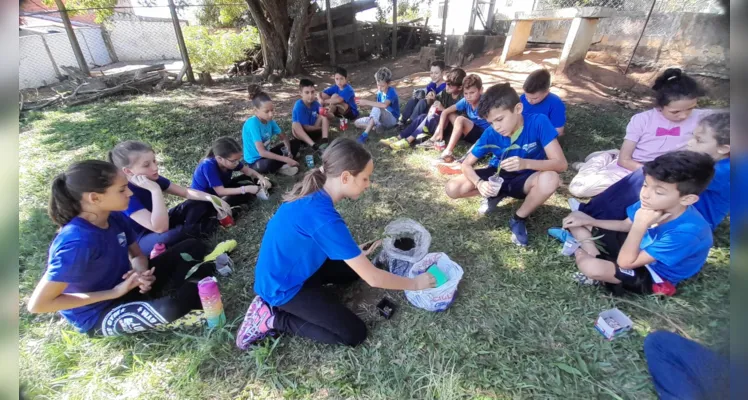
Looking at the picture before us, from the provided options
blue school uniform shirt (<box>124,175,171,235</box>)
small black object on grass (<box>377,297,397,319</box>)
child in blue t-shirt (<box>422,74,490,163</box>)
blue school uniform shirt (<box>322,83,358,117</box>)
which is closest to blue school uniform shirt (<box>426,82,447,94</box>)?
child in blue t-shirt (<box>422,74,490,163</box>)

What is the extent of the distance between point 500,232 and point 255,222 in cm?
235

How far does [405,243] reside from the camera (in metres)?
2.62

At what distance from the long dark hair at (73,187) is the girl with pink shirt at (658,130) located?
372 cm

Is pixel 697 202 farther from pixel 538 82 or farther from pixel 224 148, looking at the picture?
pixel 224 148

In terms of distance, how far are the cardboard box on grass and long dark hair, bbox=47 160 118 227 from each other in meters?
3.02

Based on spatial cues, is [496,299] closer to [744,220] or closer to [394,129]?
[744,220]

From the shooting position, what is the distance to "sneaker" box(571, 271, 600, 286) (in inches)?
93.3

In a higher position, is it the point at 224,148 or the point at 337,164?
the point at 337,164

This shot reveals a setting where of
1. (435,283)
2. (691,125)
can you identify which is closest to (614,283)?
(435,283)

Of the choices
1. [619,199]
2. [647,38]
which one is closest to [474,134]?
[619,199]

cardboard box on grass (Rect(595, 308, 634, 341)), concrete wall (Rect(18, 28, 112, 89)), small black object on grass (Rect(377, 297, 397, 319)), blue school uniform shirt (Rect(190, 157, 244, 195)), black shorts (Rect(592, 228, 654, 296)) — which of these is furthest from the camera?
concrete wall (Rect(18, 28, 112, 89))

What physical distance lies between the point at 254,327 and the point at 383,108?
151 inches

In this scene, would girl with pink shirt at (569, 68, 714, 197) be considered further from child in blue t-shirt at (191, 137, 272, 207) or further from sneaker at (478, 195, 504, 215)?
child in blue t-shirt at (191, 137, 272, 207)

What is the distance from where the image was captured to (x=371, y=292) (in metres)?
2.50
